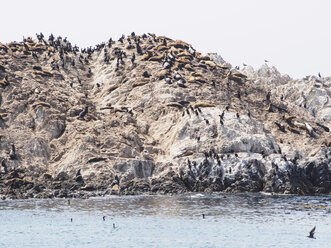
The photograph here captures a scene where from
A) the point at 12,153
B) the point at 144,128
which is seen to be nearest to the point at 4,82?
the point at 12,153

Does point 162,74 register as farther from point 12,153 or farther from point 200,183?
point 12,153

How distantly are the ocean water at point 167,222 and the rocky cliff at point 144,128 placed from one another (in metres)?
5.31

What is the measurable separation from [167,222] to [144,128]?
3160cm

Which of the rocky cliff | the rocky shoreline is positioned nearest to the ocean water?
the rocky shoreline

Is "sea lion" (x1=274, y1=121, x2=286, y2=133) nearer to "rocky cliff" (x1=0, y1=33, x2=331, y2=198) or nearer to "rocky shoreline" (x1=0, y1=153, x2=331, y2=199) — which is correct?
"rocky cliff" (x1=0, y1=33, x2=331, y2=198)

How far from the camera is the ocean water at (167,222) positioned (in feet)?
110

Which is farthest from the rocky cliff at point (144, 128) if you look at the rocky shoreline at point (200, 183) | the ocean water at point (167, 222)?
the ocean water at point (167, 222)

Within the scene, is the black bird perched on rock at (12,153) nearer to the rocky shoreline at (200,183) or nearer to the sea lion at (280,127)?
the rocky shoreline at (200,183)

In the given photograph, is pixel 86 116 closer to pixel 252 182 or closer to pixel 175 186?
pixel 175 186

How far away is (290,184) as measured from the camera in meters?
57.2

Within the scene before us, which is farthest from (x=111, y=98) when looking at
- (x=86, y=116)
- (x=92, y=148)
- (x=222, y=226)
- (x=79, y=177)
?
(x=222, y=226)

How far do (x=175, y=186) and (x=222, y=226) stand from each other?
20.1 m

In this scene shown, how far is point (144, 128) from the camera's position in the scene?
7006 centimetres

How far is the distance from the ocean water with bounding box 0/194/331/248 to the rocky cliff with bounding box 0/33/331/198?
5312 mm
